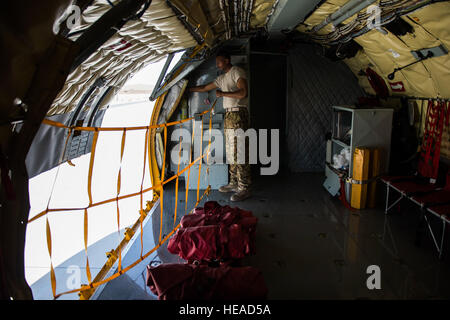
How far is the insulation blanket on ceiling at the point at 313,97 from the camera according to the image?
6965 millimetres

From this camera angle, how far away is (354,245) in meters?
3.88

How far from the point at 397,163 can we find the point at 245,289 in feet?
14.7

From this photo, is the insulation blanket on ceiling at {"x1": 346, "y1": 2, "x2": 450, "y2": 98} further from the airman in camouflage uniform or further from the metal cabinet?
the airman in camouflage uniform

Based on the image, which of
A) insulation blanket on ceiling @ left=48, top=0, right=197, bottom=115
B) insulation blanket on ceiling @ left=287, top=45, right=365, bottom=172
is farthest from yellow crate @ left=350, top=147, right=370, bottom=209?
insulation blanket on ceiling @ left=48, top=0, right=197, bottom=115

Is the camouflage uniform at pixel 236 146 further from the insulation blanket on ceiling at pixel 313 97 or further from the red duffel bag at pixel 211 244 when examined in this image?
the red duffel bag at pixel 211 244

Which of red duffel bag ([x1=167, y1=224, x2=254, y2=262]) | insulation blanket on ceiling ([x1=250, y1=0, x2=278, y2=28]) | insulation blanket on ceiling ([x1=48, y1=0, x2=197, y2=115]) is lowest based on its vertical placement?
red duffel bag ([x1=167, y1=224, x2=254, y2=262])

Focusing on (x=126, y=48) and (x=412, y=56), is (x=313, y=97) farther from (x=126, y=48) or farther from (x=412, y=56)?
(x=126, y=48)

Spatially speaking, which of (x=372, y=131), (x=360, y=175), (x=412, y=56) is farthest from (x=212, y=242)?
(x=412, y=56)

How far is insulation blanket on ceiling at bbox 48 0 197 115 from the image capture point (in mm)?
2241

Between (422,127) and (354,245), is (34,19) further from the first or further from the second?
(422,127)

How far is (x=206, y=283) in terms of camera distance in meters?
2.47

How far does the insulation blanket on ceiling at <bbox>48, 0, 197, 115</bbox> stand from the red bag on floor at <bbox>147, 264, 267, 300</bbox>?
69.9 inches
